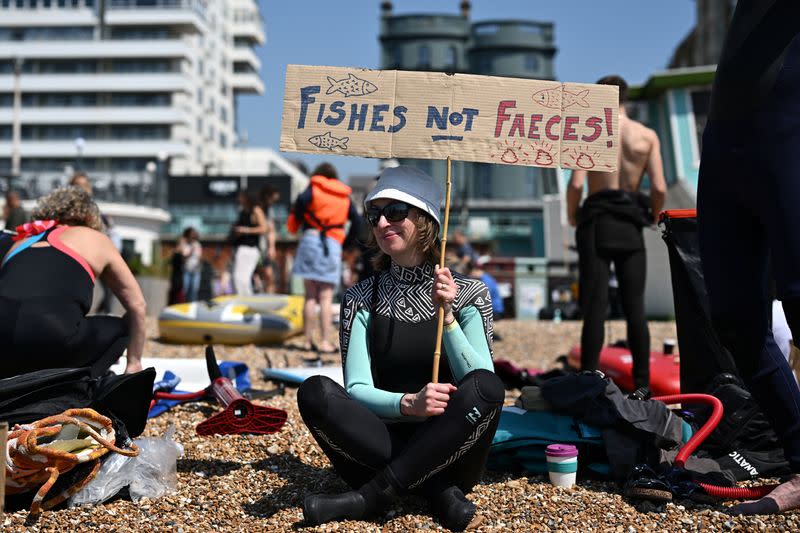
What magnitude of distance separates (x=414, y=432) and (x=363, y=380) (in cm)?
23

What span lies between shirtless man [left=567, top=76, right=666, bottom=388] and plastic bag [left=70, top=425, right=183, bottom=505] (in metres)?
2.47

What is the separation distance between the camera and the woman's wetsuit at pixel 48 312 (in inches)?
131

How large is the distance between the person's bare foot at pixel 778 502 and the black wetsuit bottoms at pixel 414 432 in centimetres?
83

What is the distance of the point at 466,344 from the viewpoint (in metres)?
2.79

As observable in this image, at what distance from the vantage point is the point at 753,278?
105 inches

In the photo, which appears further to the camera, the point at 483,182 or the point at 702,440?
the point at 483,182

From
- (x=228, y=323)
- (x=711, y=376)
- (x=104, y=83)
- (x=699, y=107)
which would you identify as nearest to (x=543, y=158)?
(x=711, y=376)

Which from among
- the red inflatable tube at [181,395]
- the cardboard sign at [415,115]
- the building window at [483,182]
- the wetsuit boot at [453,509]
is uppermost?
the building window at [483,182]

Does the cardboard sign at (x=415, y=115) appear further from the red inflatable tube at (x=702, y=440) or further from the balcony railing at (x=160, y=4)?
the balcony railing at (x=160, y=4)

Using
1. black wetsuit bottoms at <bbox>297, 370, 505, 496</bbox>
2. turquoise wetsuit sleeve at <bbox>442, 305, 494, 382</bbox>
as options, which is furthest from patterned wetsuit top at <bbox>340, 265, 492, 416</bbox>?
black wetsuit bottoms at <bbox>297, 370, 505, 496</bbox>

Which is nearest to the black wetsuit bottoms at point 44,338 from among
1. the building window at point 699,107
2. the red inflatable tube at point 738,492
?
the red inflatable tube at point 738,492

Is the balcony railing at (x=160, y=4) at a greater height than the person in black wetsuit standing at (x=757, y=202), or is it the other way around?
the balcony railing at (x=160, y=4)

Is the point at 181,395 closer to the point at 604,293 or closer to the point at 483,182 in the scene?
the point at 604,293

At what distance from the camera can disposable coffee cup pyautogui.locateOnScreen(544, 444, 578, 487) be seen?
10.2 ft
